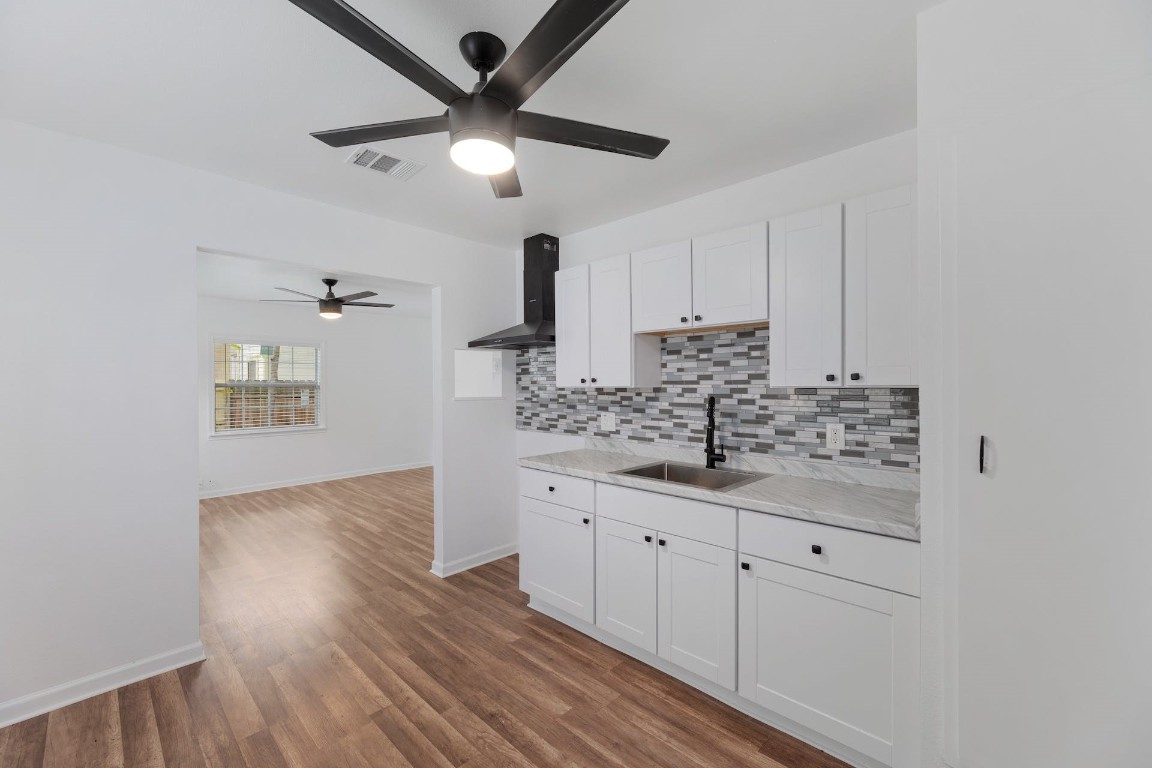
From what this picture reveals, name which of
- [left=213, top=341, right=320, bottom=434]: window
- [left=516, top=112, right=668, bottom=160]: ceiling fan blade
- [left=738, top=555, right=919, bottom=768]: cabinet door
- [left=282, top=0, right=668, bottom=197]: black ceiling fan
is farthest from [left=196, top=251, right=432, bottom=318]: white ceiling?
[left=738, top=555, right=919, bottom=768]: cabinet door

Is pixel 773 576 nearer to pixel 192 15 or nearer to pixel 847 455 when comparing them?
pixel 847 455

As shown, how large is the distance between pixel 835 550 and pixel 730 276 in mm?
1354

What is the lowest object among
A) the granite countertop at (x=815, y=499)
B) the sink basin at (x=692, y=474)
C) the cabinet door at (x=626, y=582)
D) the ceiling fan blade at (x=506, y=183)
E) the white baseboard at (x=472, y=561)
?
the white baseboard at (x=472, y=561)

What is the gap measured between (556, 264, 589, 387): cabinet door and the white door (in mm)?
60

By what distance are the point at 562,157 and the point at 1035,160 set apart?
183cm

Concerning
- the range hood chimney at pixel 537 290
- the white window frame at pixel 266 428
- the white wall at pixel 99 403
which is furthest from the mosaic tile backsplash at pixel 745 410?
the white window frame at pixel 266 428

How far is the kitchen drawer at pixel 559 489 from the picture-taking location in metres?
2.62

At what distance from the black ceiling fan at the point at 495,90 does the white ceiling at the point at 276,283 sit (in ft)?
6.44

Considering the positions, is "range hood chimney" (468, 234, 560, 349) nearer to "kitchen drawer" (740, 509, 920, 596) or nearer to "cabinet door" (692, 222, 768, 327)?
"cabinet door" (692, 222, 768, 327)

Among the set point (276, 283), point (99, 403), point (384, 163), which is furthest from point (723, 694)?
point (276, 283)

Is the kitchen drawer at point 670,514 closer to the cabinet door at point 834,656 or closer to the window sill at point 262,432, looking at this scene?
the cabinet door at point 834,656

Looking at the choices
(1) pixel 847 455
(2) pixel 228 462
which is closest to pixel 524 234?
(1) pixel 847 455

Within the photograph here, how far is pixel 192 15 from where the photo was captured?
1.46m

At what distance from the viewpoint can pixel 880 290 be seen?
76.5 inches
